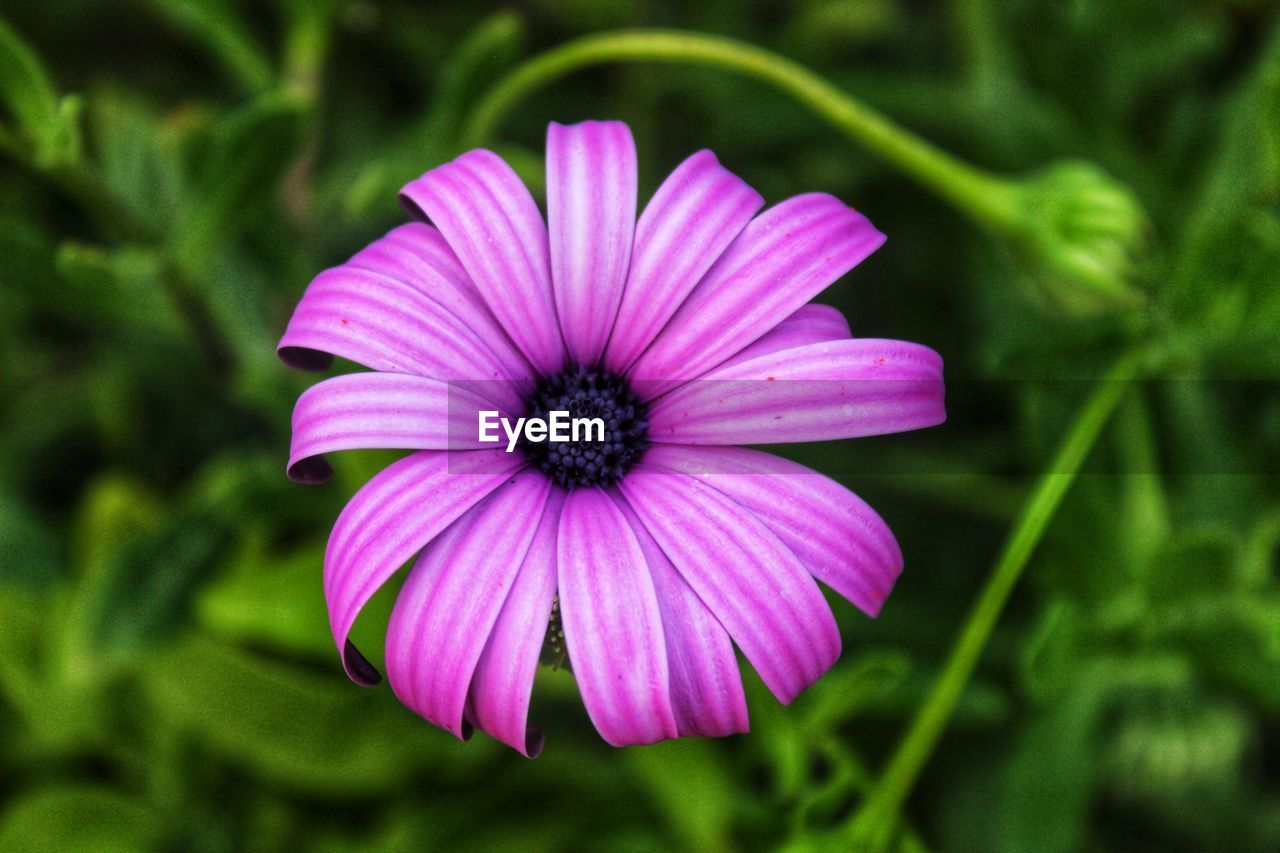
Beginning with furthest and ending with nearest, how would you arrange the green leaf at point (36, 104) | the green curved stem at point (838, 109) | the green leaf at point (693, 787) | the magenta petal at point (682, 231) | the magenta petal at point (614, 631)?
the green leaf at point (693, 787)
the green curved stem at point (838, 109)
the green leaf at point (36, 104)
the magenta petal at point (682, 231)
the magenta petal at point (614, 631)

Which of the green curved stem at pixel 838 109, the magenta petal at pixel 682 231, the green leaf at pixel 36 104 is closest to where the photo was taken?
the magenta petal at pixel 682 231

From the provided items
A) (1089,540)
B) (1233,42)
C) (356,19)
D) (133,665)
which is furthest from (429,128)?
(1233,42)

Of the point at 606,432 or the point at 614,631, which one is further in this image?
the point at 606,432

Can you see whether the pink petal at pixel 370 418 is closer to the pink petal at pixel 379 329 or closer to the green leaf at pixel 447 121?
the pink petal at pixel 379 329

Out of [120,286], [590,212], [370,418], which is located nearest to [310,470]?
[370,418]

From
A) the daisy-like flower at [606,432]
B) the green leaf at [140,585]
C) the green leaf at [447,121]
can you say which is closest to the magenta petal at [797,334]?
the daisy-like flower at [606,432]

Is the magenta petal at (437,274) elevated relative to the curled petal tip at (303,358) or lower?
elevated

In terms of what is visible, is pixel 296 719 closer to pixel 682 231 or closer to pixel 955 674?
pixel 955 674

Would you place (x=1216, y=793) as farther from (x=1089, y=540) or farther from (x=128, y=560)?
(x=128, y=560)
